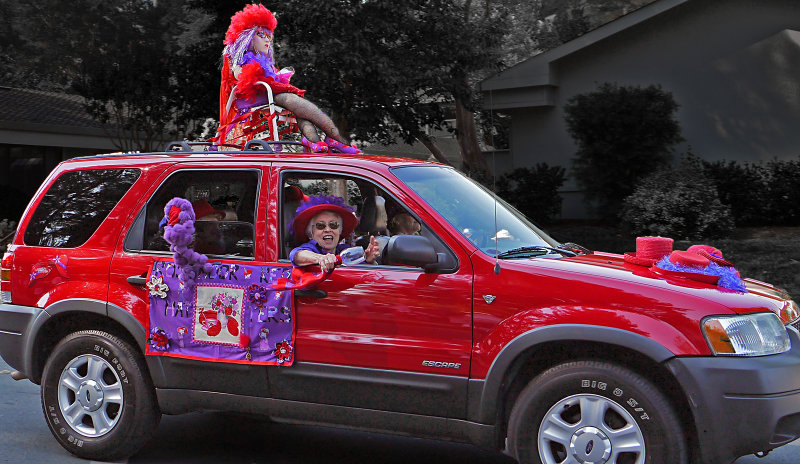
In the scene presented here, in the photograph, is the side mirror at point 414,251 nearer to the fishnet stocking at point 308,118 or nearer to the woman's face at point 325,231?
the woman's face at point 325,231

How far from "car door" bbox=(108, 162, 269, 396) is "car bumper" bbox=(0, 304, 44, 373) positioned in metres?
0.70

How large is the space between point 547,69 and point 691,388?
16.6 m

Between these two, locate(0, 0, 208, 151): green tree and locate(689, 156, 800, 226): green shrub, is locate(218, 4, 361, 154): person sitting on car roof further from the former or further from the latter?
locate(0, 0, 208, 151): green tree

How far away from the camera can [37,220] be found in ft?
19.1

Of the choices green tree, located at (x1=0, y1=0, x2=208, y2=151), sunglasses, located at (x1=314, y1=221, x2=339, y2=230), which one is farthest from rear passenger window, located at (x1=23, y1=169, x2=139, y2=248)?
green tree, located at (x1=0, y1=0, x2=208, y2=151)

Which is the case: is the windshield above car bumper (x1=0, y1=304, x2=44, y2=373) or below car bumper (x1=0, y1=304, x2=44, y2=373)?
above

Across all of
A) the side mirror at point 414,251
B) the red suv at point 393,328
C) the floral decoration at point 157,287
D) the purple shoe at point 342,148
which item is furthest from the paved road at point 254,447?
the purple shoe at point 342,148

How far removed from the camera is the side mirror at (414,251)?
4.54m

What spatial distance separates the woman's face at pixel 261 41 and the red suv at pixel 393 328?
5.00 ft

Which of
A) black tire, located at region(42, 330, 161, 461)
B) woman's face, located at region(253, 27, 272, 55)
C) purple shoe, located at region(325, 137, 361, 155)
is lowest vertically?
black tire, located at region(42, 330, 161, 461)

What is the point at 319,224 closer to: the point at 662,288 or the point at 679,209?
the point at 662,288

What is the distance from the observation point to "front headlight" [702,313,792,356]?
13.5ft

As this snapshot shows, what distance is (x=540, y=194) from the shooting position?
63.8 feet

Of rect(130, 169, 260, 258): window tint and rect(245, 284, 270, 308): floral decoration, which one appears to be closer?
rect(245, 284, 270, 308): floral decoration
